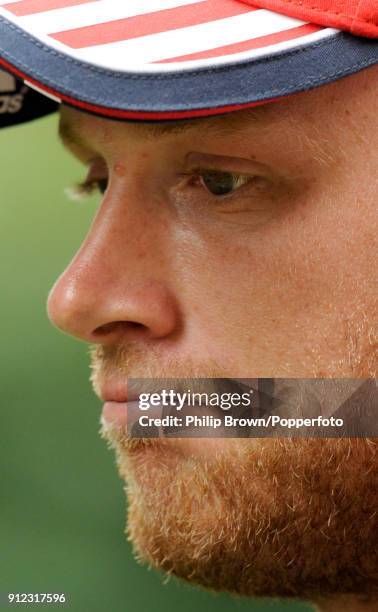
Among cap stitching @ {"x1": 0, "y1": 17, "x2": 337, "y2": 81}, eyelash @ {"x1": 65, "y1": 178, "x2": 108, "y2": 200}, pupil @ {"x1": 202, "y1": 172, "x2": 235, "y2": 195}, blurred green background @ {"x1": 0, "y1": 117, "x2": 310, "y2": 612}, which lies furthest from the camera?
blurred green background @ {"x1": 0, "y1": 117, "x2": 310, "y2": 612}

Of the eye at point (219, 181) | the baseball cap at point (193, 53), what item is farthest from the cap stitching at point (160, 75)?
the eye at point (219, 181)

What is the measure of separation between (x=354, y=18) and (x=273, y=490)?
15.4 inches

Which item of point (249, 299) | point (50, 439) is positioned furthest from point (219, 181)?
point (50, 439)

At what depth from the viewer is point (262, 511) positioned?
722mm

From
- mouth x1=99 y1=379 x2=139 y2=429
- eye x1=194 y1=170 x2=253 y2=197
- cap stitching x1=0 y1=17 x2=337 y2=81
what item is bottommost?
mouth x1=99 y1=379 x2=139 y2=429

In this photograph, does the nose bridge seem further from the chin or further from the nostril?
the chin

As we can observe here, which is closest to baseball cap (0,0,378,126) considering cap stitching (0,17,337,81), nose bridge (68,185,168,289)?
cap stitching (0,17,337,81)

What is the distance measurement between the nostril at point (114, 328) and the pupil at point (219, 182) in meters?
0.14

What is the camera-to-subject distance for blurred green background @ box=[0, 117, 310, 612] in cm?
129

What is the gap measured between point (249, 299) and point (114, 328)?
0.42ft

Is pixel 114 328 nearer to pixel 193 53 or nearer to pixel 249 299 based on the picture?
pixel 249 299

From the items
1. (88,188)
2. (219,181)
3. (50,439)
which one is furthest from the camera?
(50,439)

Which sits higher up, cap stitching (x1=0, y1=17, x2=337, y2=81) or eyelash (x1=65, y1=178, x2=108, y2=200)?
eyelash (x1=65, y1=178, x2=108, y2=200)

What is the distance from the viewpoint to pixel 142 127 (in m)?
0.69
